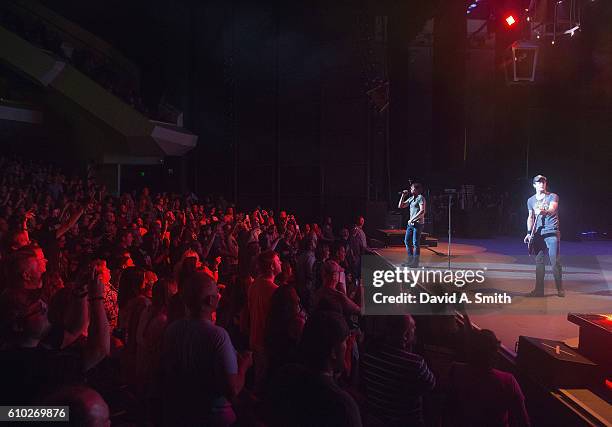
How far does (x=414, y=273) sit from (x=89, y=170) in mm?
11351

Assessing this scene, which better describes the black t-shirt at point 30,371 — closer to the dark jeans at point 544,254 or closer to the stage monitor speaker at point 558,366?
the stage monitor speaker at point 558,366

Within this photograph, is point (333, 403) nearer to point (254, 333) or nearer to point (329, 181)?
point (254, 333)

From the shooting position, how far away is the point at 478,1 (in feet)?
31.7

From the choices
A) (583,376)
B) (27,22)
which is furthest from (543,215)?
(27,22)

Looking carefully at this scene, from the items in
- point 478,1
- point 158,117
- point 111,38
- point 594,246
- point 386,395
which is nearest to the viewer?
point 386,395

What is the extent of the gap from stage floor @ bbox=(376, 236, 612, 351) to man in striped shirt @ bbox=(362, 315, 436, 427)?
2015 millimetres

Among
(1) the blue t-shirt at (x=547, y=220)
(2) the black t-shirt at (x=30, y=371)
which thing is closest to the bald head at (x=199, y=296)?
(2) the black t-shirt at (x=30, y=371)

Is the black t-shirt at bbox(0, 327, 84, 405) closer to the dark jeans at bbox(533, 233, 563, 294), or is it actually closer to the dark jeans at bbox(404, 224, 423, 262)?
the dark jeans at bbox(533, 233, 563, 294)

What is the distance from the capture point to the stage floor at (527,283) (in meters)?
5.36

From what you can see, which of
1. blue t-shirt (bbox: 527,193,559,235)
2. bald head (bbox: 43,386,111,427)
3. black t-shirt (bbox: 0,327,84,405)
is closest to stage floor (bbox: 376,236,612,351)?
blue t-shirt (bbox: 527,193,559,235)

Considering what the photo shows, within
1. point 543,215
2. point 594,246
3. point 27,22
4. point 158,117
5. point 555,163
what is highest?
point 27,22

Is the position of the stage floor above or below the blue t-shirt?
below

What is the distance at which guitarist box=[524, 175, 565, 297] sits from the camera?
673 cm

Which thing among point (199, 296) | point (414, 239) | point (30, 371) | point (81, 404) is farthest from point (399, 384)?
point (414, 239)
